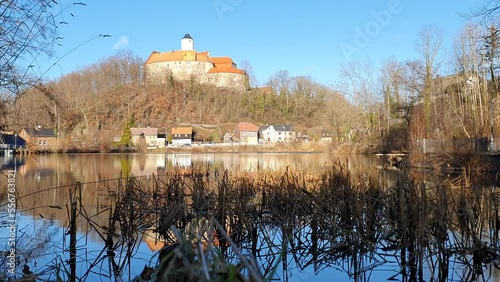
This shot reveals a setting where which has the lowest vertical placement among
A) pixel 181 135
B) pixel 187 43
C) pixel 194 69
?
pixel 181 135

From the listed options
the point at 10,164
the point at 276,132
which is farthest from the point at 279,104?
the point at 10,164

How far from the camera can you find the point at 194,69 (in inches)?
4048

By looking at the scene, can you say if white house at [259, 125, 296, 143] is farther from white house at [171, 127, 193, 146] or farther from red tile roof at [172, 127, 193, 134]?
white house at [171, 127, 193, 146]

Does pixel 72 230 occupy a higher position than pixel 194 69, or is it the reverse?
pixel 194 69

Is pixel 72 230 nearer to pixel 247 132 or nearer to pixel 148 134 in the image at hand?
pixel 148 134

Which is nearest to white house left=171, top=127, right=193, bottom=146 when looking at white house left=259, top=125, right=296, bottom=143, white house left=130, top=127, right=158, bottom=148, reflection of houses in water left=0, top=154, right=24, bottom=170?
white house left=130, top=127, right=158, bottom=148

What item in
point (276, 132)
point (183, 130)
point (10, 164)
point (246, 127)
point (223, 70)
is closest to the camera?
point (10, 164)

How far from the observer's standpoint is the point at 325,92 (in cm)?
8731

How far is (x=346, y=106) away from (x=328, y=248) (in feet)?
143

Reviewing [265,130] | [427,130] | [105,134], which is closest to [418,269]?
[427,130]

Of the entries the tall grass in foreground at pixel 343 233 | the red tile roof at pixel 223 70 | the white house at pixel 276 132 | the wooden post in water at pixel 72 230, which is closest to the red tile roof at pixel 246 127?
the white house at pixel 276 132

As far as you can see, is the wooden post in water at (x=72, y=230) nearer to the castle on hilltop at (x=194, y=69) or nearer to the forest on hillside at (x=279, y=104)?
the forest on hillside at (x=279, y=104)

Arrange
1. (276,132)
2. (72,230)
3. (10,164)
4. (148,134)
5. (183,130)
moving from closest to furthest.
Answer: (72,230), (10,164), (148,134), (183,130), (276,132)

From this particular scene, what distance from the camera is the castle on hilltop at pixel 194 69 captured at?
101069mm
